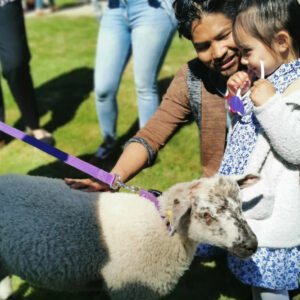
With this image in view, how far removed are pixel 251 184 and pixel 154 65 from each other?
2198mm

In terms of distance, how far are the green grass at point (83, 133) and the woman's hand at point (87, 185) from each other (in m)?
0.89

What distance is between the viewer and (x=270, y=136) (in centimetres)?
201

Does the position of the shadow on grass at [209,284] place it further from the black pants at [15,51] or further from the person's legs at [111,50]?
the black pants at [15,51]

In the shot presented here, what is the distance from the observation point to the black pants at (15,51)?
4.31 metres

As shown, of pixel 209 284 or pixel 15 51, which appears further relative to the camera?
pixel 15 51

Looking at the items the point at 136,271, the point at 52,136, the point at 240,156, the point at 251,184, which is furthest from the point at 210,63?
the point at 52,136

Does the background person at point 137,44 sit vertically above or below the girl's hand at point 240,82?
below

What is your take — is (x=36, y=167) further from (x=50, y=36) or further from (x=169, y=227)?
(x=50, y=36)

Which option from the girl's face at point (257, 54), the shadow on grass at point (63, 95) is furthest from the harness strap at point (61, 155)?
the shadow on grass at point (63, 95)

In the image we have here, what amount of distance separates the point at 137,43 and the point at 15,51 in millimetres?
1400

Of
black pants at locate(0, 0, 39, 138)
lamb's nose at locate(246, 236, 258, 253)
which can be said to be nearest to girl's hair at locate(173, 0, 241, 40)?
lamb's nose at locate(246, 236, 258, 253)

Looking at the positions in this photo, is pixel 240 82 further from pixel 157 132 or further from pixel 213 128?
pixel 157 132

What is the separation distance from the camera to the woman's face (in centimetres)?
231

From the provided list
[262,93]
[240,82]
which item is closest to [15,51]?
[240,82]
